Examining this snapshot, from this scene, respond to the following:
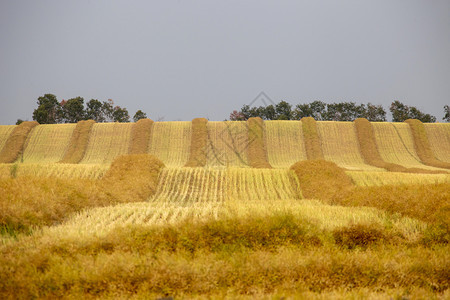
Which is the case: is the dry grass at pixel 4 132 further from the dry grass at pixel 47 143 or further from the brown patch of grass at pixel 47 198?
the brown patch of grass at pixel 47 198

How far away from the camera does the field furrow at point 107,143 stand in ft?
127

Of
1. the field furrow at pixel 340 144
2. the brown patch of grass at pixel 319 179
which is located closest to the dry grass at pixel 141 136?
the field furrow at pixel 340 144

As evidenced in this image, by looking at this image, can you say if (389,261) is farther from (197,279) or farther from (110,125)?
(110,125)

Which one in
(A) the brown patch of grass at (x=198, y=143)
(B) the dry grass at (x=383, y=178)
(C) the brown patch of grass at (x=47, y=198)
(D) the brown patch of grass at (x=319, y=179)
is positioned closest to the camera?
(C) the brown patch of grass at (x=47, y=198)

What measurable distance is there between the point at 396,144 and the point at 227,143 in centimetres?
1780

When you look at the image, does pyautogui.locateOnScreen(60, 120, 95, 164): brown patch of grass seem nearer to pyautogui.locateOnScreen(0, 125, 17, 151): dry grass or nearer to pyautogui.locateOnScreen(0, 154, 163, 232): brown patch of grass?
pyautogui.locateOnScreen(0, 125, 17, 151): dry grass

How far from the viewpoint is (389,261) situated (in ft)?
22.1

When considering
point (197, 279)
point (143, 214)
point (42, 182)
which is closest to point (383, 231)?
point (197, 279)

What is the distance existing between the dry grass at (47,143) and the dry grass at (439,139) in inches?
1509

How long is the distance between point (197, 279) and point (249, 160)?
3228 centimetres

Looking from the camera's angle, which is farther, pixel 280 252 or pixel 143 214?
pixel 143 214

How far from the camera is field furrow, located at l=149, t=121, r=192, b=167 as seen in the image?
3816 centimetres

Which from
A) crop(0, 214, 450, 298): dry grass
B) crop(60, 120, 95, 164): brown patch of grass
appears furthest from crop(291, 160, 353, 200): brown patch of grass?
crop(60, 120, 95, 164): brown patch of grass

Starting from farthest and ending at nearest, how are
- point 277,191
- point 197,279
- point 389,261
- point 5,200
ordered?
1. point 277,191
2. point 5,200
3. point 389,261
4. point 197,279
